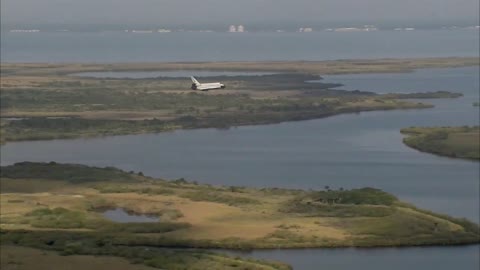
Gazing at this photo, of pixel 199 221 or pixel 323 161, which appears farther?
pixel 323 161

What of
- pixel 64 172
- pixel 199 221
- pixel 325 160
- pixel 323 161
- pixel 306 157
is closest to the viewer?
pixel 199 221

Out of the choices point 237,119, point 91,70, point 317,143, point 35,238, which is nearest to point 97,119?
point 237,119

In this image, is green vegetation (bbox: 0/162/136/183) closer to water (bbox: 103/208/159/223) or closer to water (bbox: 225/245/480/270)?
water (bbox: 103/208/159/223)

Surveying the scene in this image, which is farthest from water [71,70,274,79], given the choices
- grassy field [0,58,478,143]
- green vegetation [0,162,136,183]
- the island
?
the island

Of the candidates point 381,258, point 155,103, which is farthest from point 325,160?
Result: point 155,103

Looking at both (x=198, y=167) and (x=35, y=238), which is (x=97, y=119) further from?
(x=35, y=238)

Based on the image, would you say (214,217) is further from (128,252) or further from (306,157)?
(306,157)
